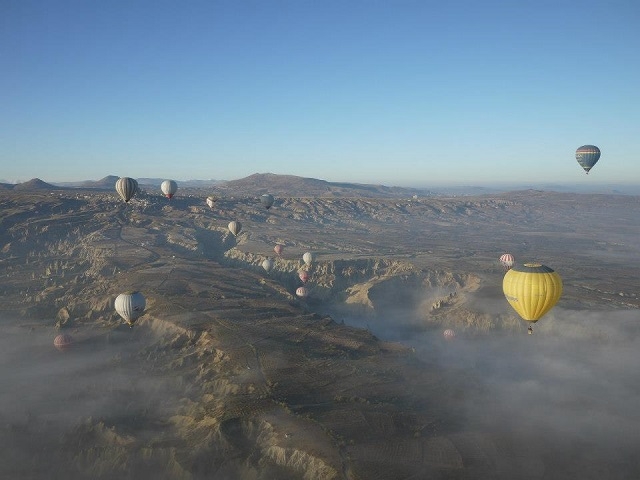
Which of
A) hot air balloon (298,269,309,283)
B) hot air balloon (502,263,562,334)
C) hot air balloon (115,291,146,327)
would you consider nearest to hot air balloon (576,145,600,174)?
hot air balloon (502,263,562,334)

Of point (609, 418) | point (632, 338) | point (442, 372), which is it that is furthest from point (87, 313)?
point (632, 338)

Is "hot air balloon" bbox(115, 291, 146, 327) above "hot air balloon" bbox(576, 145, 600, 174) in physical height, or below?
below

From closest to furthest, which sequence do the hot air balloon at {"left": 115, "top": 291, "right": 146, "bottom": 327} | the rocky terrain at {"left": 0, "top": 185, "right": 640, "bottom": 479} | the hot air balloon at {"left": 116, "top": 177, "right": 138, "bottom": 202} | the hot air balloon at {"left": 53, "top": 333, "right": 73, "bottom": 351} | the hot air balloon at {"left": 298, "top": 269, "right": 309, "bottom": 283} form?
the rocky terrain at {"left": 0, "top": 185, "right": 640, "bottom": 479} < the hot air balloon at {"left": 115, "top": 291, "right": 146, "bottom": 327} < the hot air balloon at {"left": 53, "top": 333, "right": 73, "bottom": 351} < the hot air balloon at {"left": 116, "top": 177, "right": 138, "bottom": 202} < the hot air balloon at {"left": 298, "top": 269, "right": 309, "bottom": 283}

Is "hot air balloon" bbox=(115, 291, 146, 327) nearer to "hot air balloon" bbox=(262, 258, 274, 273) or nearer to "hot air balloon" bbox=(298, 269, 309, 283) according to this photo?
"hot air balloon" bbox=(298, 269, 309, 283)

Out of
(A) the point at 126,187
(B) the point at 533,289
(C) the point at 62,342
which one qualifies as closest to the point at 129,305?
A: (C) the point at 62,342

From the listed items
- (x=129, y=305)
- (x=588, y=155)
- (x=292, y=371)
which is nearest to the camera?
(x=292, y=371)

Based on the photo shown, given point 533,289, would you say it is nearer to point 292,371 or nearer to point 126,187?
point 292,371

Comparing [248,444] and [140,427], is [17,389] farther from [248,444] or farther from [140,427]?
[248,444]
